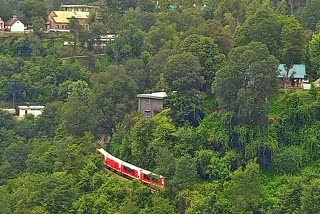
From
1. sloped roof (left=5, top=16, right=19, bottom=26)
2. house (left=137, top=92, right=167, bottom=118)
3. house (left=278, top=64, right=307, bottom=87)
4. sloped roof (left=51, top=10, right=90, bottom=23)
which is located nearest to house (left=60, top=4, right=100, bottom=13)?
sloped roof (left=51, top=10, right=90, bottom=23)

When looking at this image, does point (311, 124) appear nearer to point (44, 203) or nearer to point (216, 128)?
point (216, 128)

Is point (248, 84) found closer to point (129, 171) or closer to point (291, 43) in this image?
point (291, 43)

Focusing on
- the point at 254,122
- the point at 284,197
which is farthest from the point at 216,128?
the point at 284,197

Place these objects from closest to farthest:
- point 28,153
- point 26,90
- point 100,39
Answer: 1. point 28,153
2. point 26,90
3. point 100,39

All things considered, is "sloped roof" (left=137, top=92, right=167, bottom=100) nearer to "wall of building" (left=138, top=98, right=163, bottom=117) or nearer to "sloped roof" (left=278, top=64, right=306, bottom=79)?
"wall of building" (left=138, top=98, right=163, bottom=117)

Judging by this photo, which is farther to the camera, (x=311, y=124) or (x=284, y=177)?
(x=311, y=124)

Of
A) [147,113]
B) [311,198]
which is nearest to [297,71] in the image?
[147,113]

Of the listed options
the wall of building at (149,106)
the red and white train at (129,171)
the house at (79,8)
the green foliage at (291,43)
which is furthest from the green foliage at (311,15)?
the red and white train at (129,171)
